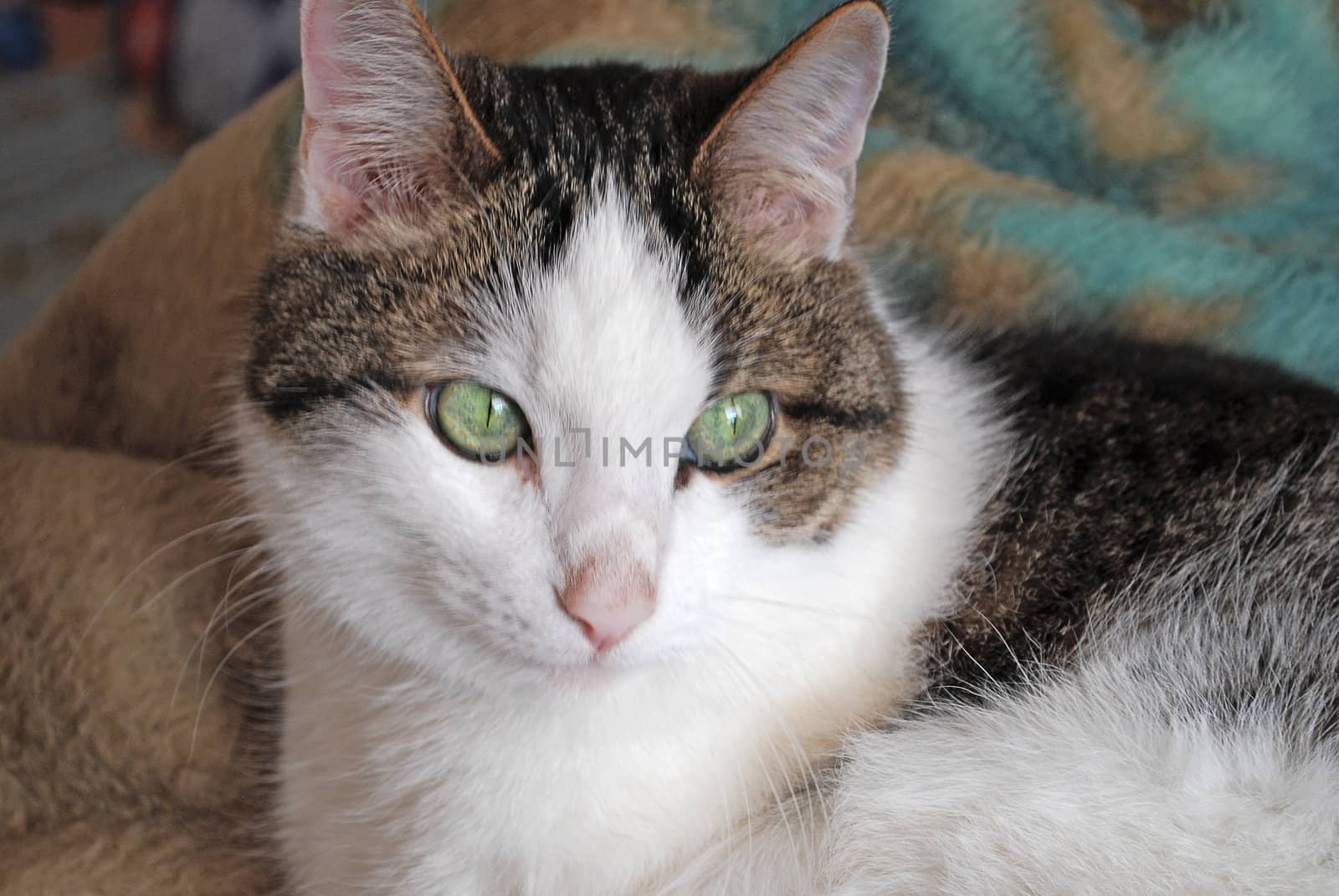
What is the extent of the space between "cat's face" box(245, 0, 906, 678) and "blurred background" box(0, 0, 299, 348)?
1387 mm

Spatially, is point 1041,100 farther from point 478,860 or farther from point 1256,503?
point 478,860

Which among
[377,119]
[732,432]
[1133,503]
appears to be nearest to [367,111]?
[377,119]

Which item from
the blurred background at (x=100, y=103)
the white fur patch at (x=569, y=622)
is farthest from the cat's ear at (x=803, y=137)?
the blurred background at (x=100, y=103)

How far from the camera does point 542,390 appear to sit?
2.34 feet

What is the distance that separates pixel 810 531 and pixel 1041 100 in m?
0.79

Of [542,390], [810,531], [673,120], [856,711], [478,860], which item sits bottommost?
[478,860]

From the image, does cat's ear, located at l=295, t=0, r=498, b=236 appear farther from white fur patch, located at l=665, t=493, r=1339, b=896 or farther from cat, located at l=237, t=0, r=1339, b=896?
white fur patch, located at l=665, t=493, r=1339, b=896

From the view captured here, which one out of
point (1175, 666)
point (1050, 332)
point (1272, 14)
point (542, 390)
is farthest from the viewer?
point (1272, 14)

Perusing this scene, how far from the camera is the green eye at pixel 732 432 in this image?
755mm

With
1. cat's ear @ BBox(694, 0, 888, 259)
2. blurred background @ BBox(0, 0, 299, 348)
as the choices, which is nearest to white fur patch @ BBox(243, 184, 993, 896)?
cat's ear @ BBox(694, 0, 888, 259)

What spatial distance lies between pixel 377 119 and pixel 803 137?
0.30 metres

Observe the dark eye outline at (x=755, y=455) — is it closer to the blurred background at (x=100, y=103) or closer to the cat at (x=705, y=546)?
the cat at (x=705, y=546)

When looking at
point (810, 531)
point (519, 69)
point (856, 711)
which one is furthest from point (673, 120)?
point (856, 711)

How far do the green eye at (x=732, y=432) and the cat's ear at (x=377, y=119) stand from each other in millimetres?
235
